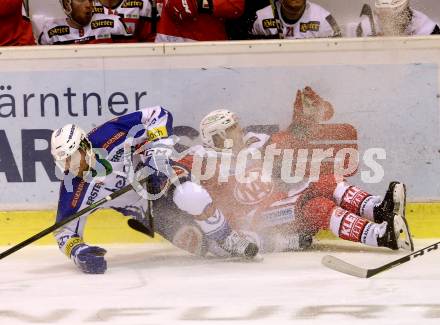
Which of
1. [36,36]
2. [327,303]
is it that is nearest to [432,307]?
[327,303]

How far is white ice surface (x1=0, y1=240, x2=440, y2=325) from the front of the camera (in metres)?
3.70

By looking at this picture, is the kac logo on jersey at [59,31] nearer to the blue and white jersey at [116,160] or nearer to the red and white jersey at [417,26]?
the blue and white jersey at [116,160]

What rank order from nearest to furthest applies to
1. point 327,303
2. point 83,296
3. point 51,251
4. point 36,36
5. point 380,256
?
point 327,303 < point 83,296 < point 380,256 < point 51,251 < point 36,36

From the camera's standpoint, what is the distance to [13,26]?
19.3 feet

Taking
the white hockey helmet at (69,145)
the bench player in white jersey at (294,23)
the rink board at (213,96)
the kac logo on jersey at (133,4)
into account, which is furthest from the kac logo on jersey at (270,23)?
the white hockey helmet at (69,145)

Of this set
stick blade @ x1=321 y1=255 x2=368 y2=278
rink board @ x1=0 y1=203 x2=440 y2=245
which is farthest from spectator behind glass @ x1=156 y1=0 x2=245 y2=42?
stick blade @ x1=321 y1=255 x2=368 y2=278

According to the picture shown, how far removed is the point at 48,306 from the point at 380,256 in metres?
1.73

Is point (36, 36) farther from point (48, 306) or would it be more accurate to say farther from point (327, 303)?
point (327, 303)

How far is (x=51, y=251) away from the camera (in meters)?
5.45

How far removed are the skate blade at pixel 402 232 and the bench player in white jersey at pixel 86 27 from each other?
1.89 metres

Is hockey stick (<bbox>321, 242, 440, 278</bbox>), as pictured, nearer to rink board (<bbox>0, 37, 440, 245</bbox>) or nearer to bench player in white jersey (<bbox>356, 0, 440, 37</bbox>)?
rink board (<bbox>0, 37, 440, 245</bbox>)

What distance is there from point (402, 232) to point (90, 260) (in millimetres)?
1467

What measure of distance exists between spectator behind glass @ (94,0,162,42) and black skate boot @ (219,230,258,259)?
4.84 ft

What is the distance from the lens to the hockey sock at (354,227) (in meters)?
5.06
